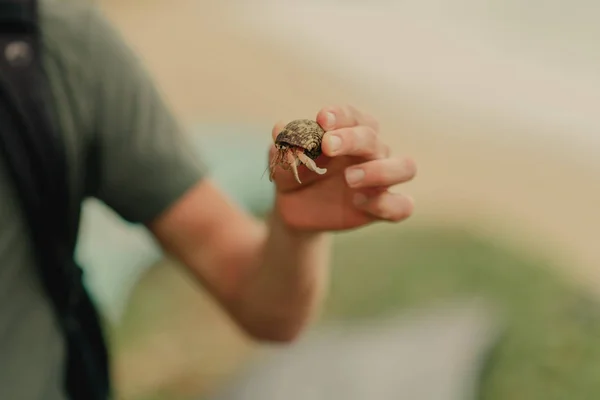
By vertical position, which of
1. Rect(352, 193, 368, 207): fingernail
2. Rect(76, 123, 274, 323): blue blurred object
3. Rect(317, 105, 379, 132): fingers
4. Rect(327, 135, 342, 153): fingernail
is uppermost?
Rect(317, 105, 379, 132): fingers

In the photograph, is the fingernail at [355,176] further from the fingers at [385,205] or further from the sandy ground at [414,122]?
the sandy ground at [414,122]

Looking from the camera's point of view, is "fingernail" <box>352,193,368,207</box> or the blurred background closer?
"fingernail" <box>352,193,368,207</box>

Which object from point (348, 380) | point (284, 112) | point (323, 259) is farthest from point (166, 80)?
point (323, 259)

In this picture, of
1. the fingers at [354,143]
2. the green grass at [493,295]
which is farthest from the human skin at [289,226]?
the green grass at [493,295]

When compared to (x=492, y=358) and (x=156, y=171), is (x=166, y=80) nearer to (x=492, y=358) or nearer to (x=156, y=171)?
(x=156, y=171)

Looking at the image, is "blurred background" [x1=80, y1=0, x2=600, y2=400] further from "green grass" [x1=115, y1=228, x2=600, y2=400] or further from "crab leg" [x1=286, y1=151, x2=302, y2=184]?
"crab leg" [x1=286, y1=151, x2=302, y2=184]

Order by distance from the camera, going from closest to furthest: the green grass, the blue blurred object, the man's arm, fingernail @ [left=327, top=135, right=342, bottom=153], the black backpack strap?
fingernail @ [left=327, top=135, right=342, bottom=153]
the black backpack strap
the man's arm
the green grass
the blue blurred object

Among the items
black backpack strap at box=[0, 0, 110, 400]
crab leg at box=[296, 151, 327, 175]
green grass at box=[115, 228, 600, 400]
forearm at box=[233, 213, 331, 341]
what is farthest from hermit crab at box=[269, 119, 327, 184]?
green grass at box=[115, 228, 600, 400]
